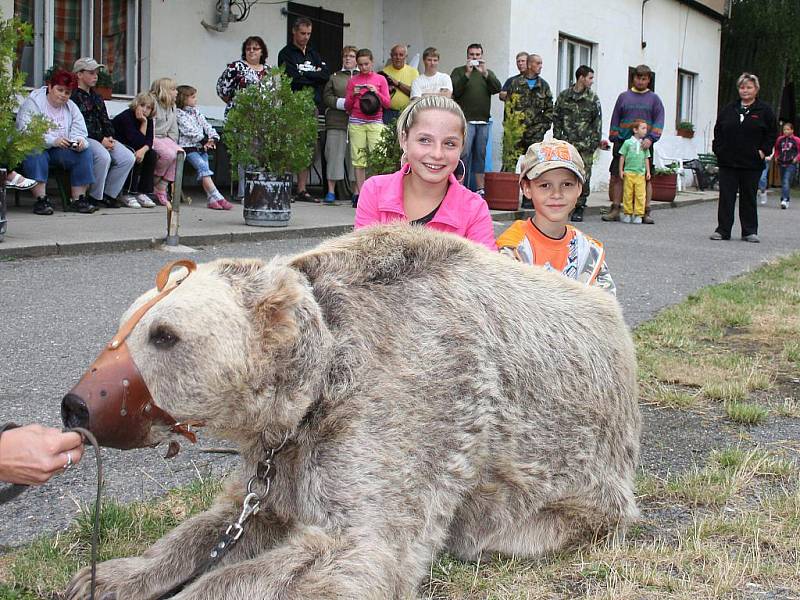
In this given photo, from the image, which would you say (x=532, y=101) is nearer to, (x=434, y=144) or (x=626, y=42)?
(x=626, y=42)

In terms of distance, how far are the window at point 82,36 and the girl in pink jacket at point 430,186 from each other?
9.47m

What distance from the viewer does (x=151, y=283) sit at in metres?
8.21

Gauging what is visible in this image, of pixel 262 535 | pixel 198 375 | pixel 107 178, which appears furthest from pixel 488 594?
pixel 107 178

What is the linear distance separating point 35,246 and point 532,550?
7.30 metres

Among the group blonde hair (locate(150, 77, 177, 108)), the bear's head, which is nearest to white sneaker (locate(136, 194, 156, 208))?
blonde hair (locate(150, 77, 177, 108))

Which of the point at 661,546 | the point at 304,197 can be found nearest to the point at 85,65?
the point at 304,197

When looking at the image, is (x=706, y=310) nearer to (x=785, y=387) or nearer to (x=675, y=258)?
(x=785, y=387)

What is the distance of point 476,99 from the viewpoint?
632 inches

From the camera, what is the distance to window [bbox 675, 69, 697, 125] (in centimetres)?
2631

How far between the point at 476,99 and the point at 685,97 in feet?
41.7

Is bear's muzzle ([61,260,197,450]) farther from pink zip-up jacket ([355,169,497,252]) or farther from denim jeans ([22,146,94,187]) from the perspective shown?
denim jeans ([22,146,94,187])

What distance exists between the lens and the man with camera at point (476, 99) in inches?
632

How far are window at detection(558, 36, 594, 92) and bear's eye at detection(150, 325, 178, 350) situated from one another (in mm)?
18652

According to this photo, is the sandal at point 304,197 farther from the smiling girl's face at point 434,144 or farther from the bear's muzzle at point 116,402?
the bear's muzzle at point 116,402
